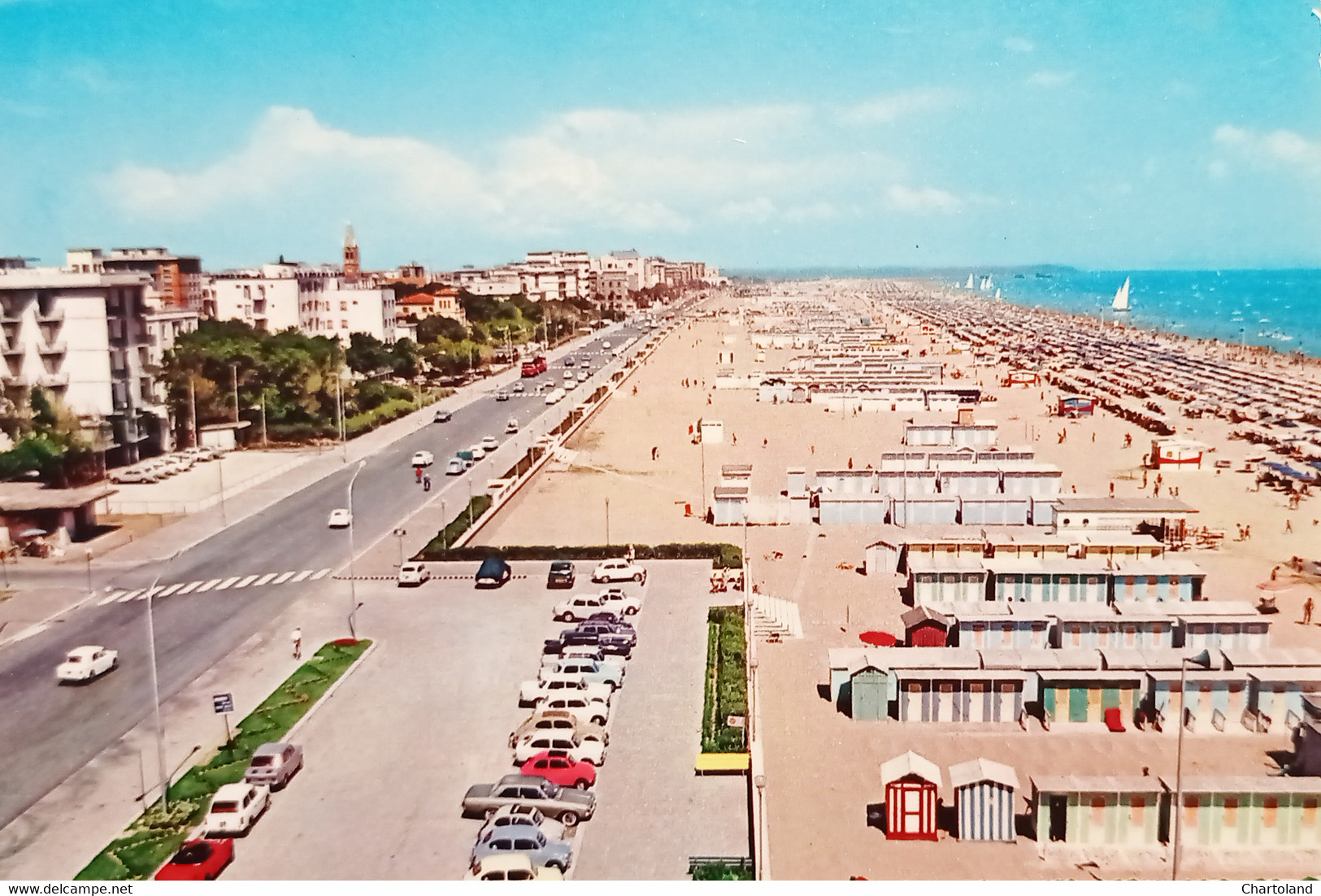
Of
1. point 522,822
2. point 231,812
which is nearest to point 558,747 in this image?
point 522,822

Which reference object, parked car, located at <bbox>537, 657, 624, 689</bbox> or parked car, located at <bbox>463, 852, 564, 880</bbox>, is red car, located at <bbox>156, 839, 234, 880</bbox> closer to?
parked car, located at <bbox>463, 852, 564, 880</bbox>

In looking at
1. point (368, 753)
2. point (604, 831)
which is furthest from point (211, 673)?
point (604, 831)

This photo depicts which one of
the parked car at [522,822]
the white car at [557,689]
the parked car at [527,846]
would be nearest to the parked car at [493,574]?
the white car at [557,689]

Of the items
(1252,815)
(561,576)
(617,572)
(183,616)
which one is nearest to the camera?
(1252,815)

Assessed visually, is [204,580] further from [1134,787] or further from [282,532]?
[1134,787]

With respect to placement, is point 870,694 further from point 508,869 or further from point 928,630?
point 508,869

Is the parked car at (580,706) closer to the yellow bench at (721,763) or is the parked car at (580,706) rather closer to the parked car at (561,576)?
the yellow bench at (721,763)
